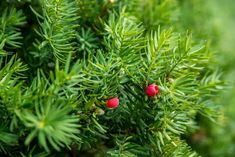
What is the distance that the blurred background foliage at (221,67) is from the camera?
103 centimetres

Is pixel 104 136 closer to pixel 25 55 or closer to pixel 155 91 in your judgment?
pixel 155 91

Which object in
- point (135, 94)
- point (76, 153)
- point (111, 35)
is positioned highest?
point (111, 35)

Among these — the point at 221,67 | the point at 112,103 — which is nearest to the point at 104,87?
the point at 112,103

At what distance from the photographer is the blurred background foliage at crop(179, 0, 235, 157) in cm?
103

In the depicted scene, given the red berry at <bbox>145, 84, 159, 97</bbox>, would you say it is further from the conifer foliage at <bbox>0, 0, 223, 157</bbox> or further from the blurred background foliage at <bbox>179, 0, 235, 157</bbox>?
the blurred background foliage at <bbox>179, 0, 235, 157</bbox>

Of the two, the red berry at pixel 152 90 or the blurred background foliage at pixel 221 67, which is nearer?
the red berry at pixel 152 90

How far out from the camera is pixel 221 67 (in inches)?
41.9

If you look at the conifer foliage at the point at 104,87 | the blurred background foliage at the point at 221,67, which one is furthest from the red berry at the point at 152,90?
the blurred background foliage at the point at 221,67

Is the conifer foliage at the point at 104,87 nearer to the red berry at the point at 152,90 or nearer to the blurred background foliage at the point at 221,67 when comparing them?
the red berry at the point at 152,90

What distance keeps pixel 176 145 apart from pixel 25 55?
324 millimetres

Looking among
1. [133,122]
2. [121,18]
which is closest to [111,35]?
[121,18]

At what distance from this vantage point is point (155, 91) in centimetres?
63

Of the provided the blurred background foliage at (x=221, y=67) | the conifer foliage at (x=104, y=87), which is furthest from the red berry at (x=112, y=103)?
the blurred background foliage at (x=221, y=67)

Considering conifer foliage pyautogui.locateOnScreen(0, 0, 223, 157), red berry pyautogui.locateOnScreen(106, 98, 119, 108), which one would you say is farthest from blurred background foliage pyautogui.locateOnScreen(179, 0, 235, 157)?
red berry pyautogui.locateOnScreen(106, 98, 119, 108)
